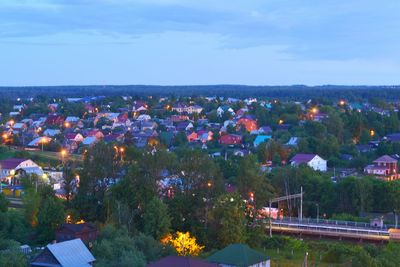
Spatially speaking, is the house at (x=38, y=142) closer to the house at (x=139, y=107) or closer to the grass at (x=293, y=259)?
the house at (x=139, y=107)

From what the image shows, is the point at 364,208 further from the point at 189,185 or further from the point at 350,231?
the point at 189,185

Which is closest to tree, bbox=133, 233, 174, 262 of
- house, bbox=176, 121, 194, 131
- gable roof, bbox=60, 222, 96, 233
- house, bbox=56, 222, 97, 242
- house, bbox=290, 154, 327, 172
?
house, bbox=56, 222, 97, 242

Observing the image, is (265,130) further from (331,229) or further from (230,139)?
(331,229)

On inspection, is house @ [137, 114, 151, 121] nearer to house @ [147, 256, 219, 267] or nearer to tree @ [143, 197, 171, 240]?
tree @ [143, 197, 171, 240]

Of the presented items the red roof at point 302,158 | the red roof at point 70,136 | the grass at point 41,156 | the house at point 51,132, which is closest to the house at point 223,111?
the house at point 51,132

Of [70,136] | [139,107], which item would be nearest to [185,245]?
[70,136]
